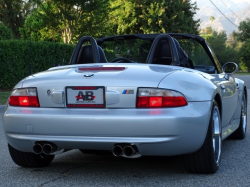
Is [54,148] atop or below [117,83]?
below

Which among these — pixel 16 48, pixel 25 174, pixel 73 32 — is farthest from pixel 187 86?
pixel 73 32

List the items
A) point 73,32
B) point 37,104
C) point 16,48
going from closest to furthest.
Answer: point 37,104 → point 16,48 → point 73,32

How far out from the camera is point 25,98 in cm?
483

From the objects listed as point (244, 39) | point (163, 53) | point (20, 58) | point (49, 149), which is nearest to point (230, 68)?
point (163, 53)

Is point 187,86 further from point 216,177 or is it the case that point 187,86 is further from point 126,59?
point 126,59

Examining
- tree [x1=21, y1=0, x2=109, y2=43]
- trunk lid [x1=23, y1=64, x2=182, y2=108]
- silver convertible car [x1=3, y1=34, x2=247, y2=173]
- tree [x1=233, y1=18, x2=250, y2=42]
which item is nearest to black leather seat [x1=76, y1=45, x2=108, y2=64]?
silver convertible car [x1=3, y1=34, x2=247, y2=173]

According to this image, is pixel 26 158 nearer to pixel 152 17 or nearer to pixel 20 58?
pixel 20 58

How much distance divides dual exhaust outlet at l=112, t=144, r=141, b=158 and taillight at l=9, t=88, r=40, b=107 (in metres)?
0.80

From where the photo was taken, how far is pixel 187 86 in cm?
473

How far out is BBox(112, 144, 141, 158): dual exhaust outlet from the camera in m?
4.51

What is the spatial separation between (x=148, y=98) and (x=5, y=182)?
1.47 metres

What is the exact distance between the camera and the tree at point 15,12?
4931 cm

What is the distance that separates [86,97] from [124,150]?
21.5 inches

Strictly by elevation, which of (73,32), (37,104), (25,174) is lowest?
(73,32)
